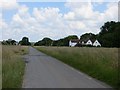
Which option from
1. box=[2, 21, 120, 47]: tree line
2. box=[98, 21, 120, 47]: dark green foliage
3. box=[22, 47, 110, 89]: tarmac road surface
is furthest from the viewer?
box=[98, 21, 120, 47]: dark green foliage

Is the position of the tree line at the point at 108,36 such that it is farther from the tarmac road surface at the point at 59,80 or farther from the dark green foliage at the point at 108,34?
the tarmac road surface at the point at 59,80

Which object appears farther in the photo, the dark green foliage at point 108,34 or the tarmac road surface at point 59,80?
the dark green foliage at point 108,34

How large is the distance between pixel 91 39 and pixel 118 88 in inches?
6347

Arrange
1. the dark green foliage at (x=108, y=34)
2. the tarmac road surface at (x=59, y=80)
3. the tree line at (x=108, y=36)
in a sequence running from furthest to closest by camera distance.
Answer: the dark green foliage at (x=108, y=34) < the tree line at (x=108, y=36) < the tarmac road surface at (x=59, y=80)

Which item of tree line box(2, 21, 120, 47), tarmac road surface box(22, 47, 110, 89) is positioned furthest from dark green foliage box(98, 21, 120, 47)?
tarmac road surface box(22, 47, 110, 89)

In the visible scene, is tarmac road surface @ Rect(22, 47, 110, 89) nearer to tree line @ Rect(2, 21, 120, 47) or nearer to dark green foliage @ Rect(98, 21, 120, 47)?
tree line @ Rect(2, 21, 120, 47)

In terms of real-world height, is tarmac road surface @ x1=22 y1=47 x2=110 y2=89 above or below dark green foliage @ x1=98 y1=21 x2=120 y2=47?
below

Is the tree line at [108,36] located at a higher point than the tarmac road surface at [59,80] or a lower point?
higher

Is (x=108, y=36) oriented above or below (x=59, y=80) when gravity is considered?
above

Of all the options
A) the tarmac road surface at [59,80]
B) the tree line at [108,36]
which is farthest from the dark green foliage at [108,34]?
the tarmac road surface at [59,80]

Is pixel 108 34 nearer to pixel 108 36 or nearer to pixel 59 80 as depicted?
pixel 108 36

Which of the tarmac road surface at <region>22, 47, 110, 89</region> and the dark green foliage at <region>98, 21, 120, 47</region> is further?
the dark green foliage at <region>98, 21, 120, 47</region>

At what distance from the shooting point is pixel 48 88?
12828 millimetres

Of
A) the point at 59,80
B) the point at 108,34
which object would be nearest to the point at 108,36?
the point at 108,34
